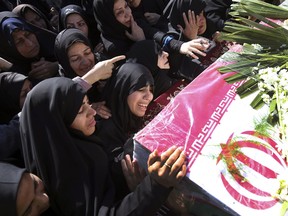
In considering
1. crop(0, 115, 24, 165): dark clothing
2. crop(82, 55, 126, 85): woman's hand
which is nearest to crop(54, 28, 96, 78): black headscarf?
crop(82, 55, 126, 85): woman's hand

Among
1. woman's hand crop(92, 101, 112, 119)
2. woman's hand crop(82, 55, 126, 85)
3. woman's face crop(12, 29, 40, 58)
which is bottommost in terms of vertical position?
woman's hand crop(92, 101, 112, 119)

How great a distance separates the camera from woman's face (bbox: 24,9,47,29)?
2629 mm

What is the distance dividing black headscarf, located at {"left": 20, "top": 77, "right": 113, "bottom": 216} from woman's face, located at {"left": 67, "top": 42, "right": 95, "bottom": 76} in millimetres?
625

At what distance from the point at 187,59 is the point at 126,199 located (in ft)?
3.90

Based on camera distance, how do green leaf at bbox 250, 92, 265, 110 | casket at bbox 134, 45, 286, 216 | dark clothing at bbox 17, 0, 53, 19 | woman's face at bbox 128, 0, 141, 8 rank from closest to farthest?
1. casket at bbox 134, 45, 286, 216
2. green leaf at bbox 250, 92, 265, 110
3. woman's face at bbox 128, 0, 141, 8
4. dark clothing at bbox 17, 0, 53, 19

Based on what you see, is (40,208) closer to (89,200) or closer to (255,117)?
(89,200)

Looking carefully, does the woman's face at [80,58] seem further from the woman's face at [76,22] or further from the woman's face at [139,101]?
the woman's face at [76,22]

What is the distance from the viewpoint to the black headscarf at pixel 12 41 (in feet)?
7.18

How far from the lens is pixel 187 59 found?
2.09 metres

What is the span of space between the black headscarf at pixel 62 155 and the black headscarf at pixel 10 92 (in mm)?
584

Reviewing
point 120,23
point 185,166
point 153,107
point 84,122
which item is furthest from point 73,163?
point 120,23

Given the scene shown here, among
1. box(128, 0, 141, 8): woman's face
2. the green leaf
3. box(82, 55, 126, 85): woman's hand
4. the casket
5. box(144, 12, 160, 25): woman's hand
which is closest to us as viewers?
the casket

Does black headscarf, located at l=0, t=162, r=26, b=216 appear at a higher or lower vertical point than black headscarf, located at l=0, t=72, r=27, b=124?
higher

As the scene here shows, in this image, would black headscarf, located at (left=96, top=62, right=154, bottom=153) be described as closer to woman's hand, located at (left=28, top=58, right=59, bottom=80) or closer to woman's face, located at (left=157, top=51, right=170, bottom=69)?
woman's face, located at (left=157, top=51, right=170, bottom=69)
